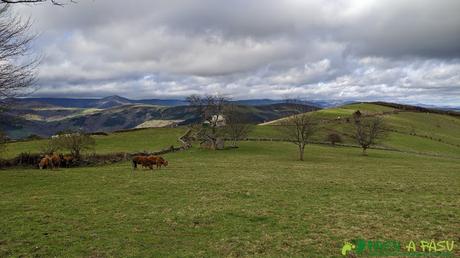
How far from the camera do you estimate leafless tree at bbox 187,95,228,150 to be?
78.9 metres

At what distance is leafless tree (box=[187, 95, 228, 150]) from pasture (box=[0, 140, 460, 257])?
5085 centimetres

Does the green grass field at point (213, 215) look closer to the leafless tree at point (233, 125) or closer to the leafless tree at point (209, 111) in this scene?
the leafless tree at point (209, 111)

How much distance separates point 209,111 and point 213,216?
62.9m

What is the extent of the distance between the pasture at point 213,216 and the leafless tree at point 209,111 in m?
50.9

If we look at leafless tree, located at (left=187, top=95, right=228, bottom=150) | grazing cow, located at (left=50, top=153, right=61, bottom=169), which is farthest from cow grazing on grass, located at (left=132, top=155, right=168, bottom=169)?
leafless tree, located at (left=187, top=95, right=228, bottom=150)

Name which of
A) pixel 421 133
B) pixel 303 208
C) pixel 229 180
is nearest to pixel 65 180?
pixel 229 180

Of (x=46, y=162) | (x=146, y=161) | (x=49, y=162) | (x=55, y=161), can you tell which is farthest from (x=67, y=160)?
(x=146, y=161)

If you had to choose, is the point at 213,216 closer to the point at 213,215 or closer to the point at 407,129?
the point at 213,215

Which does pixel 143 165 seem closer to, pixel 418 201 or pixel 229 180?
pixel 229 180

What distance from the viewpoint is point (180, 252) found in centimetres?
1223

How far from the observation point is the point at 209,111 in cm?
7931

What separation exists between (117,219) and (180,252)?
5544 millimetres

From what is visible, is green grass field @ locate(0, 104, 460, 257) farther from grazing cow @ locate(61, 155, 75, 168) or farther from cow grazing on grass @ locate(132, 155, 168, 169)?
grazing cow @ locate(61, 155, 75, 168)

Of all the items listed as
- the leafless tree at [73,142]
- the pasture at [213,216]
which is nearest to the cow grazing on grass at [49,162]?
the leafless tree at [73,142]
